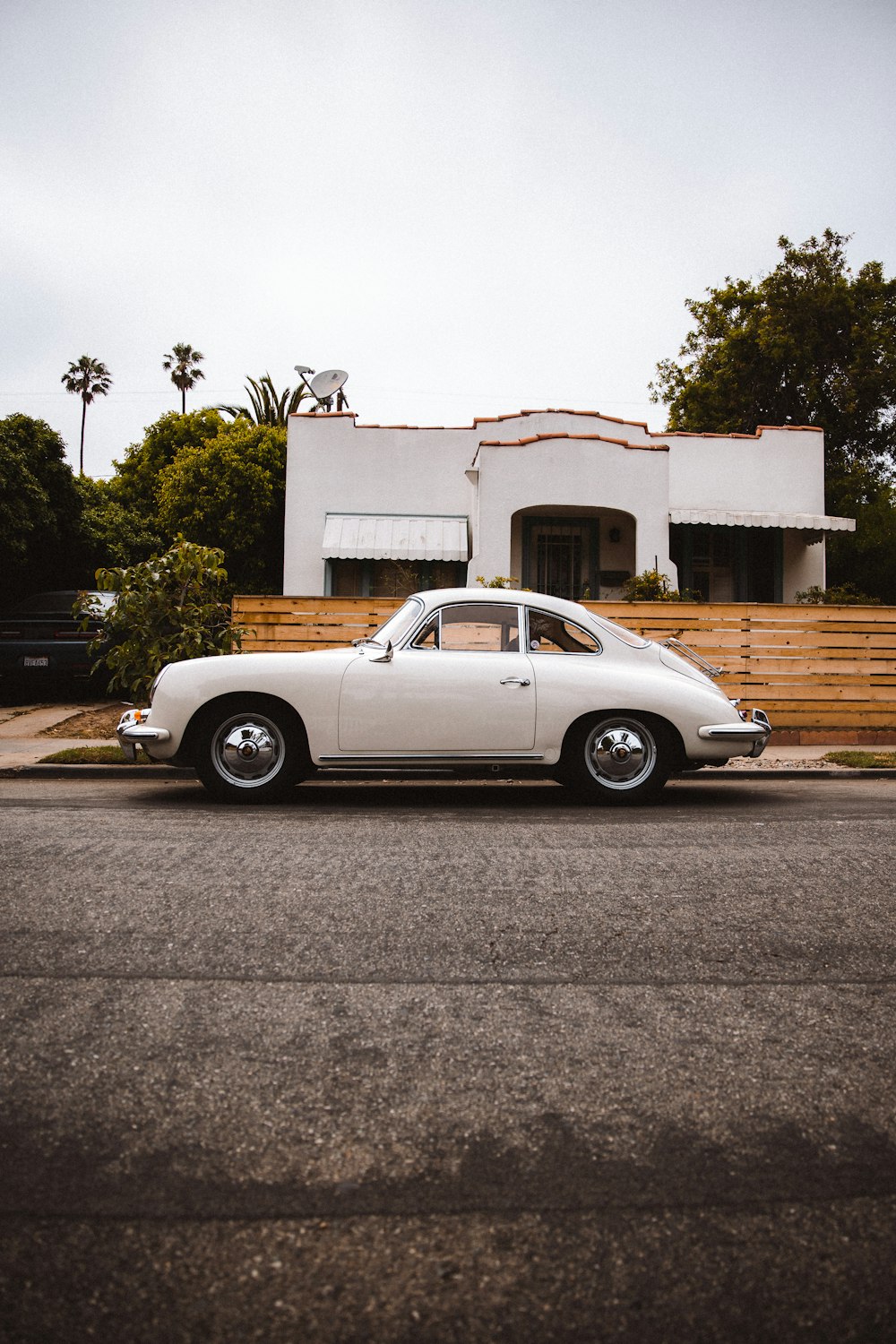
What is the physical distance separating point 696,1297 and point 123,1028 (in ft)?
5.85

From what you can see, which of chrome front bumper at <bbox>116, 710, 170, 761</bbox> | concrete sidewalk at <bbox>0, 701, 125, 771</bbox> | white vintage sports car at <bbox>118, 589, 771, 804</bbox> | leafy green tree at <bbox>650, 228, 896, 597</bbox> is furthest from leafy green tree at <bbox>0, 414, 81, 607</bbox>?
leafy green tree at <bbox>650, 228, 896, 597</bbox>

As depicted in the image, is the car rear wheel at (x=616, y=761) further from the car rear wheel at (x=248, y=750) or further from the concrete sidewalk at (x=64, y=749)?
the car rear wheel at (x=248, y=750)

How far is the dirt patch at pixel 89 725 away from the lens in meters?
11.8

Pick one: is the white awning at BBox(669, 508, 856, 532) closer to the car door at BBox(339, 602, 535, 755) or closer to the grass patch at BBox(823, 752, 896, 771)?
the grass patch at BBox(823, 752, 896, 771)

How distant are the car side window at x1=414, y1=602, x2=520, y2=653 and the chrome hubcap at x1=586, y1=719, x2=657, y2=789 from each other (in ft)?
2.95

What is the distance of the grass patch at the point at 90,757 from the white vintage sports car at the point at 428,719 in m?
2.32

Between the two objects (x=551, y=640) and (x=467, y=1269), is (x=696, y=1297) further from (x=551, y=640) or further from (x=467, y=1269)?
(x=551, y=640)

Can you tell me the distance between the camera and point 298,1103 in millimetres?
2502

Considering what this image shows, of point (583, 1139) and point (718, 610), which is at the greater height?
point (718, 610)

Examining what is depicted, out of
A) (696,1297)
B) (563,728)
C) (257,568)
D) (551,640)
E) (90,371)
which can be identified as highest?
(90,371)

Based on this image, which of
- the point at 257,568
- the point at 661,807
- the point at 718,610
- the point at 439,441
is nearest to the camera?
the point at 661,807

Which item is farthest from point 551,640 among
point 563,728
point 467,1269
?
point 467,1269

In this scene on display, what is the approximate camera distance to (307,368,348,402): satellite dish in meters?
23.0

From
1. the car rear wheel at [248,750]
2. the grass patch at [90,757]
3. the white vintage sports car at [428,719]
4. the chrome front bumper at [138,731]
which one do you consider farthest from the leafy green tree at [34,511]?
the car rear wheel at [248,750]
